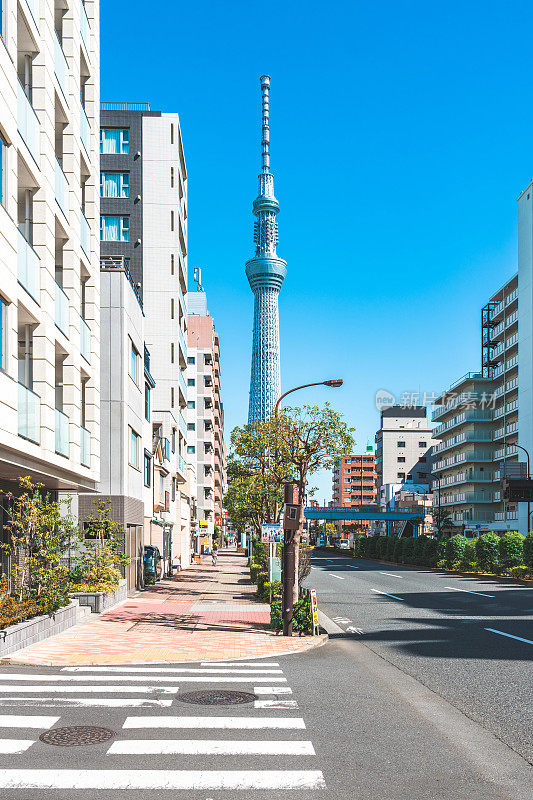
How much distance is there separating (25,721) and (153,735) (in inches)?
65.1

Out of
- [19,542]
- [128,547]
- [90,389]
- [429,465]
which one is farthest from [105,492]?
[429,465]

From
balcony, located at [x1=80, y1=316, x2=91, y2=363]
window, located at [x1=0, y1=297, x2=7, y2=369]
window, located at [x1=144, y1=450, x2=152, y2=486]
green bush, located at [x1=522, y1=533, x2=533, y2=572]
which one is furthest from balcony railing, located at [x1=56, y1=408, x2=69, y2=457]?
green bush, located at [x1=522, y1=533, x2=533, y2=572]

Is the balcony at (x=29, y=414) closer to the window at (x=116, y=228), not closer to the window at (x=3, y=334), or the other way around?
the window at (x=3, y=334)

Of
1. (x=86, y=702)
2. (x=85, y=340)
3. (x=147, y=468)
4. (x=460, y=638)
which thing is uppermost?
(x=85, y=340)

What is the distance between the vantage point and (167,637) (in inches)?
678

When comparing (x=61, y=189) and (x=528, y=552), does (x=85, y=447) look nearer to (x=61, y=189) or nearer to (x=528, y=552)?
(x=61, y=189)

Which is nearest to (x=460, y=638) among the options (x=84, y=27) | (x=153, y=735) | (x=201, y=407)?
(x=153, y=735)

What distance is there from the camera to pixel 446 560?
167ft

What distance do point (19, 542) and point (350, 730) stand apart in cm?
1057

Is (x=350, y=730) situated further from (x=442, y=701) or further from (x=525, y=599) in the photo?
(x=525, y=599)

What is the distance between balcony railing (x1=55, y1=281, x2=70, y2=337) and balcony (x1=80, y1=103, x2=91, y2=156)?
619 cm

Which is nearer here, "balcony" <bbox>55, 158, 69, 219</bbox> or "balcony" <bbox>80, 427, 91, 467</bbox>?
"balcony" <bbox>55, 158, 69, 219</bbox>

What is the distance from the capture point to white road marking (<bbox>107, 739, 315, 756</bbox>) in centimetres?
767

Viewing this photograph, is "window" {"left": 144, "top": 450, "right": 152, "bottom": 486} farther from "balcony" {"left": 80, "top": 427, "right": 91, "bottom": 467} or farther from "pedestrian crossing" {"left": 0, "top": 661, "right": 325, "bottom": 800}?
"pedestrian crossing" {"left": 0, "top": 661, "right": 325, "bottom": 800}
